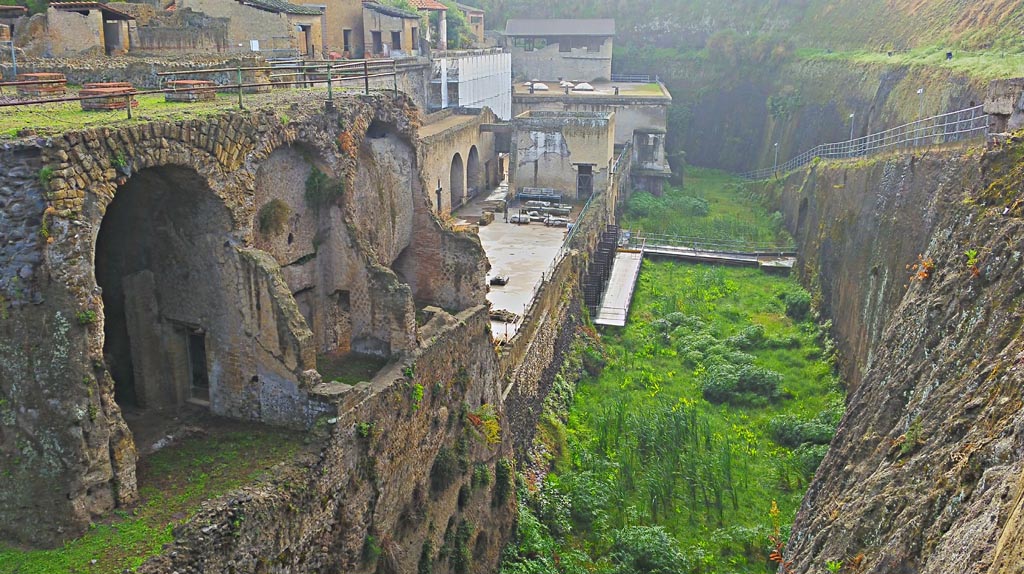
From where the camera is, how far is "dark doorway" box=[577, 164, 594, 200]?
38781 mm

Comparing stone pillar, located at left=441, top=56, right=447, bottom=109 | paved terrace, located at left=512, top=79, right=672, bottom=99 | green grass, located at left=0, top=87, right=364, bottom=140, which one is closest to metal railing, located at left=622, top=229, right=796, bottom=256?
stone pillar, located at left=441, top=56, right=447, bottom=109

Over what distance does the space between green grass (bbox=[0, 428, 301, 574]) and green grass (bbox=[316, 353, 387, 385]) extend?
1.87 metres

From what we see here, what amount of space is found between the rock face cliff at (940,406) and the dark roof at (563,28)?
4061cm

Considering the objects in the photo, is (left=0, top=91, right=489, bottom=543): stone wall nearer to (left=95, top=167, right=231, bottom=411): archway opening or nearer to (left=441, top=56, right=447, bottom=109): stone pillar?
(left=95, top=167, right=231, bottom=411): archway opening

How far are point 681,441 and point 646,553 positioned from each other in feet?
15.8

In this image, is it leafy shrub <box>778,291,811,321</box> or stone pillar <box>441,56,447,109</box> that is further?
stone pillar <box>441,56,447,109</box>

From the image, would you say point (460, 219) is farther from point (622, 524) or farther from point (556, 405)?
point (622, 524)

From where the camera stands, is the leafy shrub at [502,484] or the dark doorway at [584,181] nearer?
the leafy shrub at [502,484]

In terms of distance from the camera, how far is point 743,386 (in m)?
25.6

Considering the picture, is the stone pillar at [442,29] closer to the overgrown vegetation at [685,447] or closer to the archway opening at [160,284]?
the overgrown vegetation at [685,447]

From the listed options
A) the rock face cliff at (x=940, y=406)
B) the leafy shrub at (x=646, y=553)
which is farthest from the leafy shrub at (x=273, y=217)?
A: the rock face cliff at (x=940, y=406)

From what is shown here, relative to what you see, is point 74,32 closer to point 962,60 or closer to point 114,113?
point 114,113

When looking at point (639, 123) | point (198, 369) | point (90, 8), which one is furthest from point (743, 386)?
point (639, 123)

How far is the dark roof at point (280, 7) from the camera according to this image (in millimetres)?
32219
